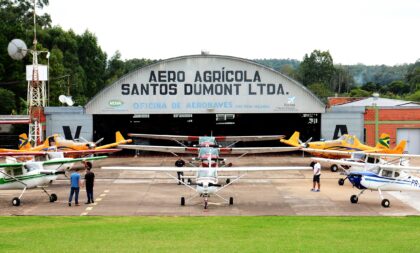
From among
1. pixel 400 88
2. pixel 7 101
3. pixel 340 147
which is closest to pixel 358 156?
pixel 340 147

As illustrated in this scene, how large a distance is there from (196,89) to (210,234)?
84.0 feet

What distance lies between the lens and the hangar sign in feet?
132

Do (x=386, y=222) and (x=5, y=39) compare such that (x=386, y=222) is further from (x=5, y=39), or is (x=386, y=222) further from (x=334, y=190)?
(x=5, y=39)

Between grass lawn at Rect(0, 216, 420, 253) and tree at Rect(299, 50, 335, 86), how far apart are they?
122 metres

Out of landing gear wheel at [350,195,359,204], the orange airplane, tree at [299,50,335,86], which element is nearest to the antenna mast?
the orange airplane

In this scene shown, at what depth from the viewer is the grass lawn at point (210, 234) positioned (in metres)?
13.6

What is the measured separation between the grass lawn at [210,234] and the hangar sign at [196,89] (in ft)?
72.5

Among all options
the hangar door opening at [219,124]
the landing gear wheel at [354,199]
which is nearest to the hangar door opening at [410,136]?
the hangar door opening at [219,124]

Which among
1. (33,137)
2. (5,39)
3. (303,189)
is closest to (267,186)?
(303,189)

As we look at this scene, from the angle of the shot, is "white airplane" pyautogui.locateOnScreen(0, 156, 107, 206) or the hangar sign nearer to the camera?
"white airplane" pyautogui.locateOnScreen(0, 156, 107, 206)

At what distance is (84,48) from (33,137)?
206 ft

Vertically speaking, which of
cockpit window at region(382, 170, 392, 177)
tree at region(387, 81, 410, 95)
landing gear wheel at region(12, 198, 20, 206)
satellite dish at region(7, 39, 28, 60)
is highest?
tree at region(387, 81, 410, 95)

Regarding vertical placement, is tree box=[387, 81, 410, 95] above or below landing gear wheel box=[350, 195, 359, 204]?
above

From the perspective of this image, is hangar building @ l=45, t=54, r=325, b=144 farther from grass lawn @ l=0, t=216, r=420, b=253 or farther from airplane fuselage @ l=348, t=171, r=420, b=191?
grass lawn @ l=0, t=216, r=420, b=253
